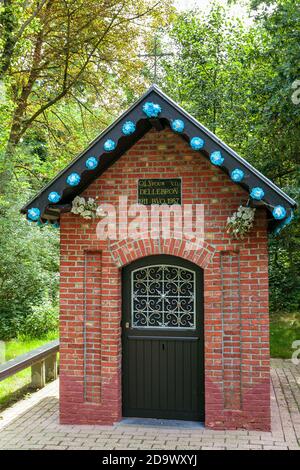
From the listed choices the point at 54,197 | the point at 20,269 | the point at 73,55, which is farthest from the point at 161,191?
the point at 73,55

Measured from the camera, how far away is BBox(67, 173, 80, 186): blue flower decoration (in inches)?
253

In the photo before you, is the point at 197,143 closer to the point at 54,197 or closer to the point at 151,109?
the point at 151,109

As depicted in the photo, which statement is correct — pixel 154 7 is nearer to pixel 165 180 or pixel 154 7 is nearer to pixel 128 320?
pixel 165 180

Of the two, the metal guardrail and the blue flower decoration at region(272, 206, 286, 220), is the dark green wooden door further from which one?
the metal guardrail

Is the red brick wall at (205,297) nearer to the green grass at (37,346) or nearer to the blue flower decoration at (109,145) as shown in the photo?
the blue flower decoration at (109,145)

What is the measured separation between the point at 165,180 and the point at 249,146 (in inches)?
256

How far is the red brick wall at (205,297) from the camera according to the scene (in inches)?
263

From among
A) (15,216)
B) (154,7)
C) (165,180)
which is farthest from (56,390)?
(154,7)

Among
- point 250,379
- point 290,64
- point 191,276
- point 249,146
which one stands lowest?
point 250,379

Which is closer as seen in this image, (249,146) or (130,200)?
(130,200)

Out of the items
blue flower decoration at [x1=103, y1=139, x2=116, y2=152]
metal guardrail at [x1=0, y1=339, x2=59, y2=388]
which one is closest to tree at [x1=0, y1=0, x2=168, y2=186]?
metal guardrail at [x1=0, y1=339, x2=59, y2=388]

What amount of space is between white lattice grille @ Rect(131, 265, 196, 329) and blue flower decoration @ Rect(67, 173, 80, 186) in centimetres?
159

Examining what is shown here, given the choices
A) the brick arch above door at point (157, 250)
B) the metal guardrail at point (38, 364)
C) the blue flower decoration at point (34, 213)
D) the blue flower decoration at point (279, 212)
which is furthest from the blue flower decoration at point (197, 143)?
the metal guardrail at point (38, 364)

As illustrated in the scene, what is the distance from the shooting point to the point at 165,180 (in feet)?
23.0
